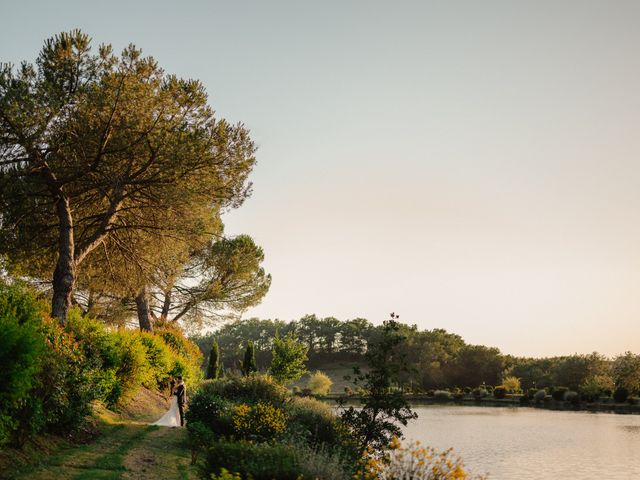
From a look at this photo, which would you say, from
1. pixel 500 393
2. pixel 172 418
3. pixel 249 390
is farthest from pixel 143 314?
pixel 500 393

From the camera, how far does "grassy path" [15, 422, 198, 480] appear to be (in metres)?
8.34

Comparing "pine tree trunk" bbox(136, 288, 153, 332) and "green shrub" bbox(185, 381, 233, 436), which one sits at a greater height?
"pine tree trunk" bbox(136, 288, 153, 332)

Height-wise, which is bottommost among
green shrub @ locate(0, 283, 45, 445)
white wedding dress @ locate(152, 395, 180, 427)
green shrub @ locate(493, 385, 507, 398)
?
green shrub @ locate(493, 385, 507, 398)

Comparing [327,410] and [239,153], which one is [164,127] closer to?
[239,153]

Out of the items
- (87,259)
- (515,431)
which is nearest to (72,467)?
(87,259)

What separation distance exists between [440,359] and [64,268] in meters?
61.1

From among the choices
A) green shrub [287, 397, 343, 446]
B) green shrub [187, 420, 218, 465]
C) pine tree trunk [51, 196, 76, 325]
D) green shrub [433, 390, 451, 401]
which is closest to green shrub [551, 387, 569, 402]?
green shrub [433, 390, 451, 401]

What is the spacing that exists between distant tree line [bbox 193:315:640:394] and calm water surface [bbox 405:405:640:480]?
3.07 m

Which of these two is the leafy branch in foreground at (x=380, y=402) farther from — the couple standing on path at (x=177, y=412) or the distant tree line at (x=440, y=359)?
the couple standing on path at (x=177, y=412)

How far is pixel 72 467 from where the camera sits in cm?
876

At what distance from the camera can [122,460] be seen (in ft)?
31.9

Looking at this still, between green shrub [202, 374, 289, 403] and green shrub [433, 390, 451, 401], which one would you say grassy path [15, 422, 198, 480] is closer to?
green shrub [202, 374, 289, 403]

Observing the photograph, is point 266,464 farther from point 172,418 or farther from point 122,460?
point 172,418

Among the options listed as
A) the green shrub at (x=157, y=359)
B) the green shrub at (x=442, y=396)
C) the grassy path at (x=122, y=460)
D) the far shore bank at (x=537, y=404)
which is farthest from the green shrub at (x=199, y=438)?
the green shrub at (x=442, y=396)
